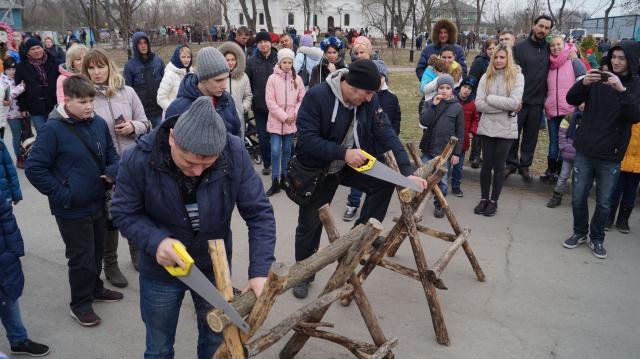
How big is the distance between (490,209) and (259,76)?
150 inches

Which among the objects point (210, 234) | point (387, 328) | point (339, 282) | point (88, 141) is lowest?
point (387, 328)

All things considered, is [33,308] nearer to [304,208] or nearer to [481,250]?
[304,208]

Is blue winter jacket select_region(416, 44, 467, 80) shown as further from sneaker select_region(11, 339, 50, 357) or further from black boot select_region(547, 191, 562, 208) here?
sneaker select_region(11, 339, 50, 357)

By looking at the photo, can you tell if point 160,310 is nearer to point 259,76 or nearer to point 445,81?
point 445,81

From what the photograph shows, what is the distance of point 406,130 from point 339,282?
7655 mm

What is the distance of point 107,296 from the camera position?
4324 millimetres

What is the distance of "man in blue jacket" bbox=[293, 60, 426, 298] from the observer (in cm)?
388

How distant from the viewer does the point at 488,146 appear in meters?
6.32

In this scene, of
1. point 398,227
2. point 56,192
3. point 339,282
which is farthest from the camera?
point 398,227

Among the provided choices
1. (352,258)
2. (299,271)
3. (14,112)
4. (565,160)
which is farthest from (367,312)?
(14,112)

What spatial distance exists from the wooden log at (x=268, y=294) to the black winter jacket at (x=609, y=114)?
4.19 m

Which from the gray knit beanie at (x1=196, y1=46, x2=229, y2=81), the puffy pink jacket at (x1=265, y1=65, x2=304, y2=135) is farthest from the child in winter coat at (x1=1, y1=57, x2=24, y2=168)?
the gray knit beanie at (x1=196, y1=46, x2=229, y2=81)

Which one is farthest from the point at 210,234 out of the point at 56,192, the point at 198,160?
the point at 56,192

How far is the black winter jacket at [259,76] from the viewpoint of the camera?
747 centimetres
